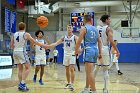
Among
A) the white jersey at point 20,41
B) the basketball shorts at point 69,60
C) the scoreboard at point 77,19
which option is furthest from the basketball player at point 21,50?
the scoreboard at point 77,19

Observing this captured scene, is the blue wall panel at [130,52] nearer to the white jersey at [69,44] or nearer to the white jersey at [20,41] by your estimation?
the white jersey at [69,44]

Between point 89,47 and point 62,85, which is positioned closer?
point 89,47

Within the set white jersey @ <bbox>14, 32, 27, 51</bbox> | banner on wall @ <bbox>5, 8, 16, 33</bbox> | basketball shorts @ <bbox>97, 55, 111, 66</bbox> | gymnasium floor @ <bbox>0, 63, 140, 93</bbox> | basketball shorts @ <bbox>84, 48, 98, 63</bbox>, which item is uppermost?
banner on wall @ <bbox>5, 8, 16, 33</bbox>

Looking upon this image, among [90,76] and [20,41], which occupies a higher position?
[20,41]

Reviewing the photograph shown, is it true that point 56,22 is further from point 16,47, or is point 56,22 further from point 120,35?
point 16,47

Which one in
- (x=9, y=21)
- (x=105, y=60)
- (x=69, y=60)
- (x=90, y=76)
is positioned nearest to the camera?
(x=90, y=76)

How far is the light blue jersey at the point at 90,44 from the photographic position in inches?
267

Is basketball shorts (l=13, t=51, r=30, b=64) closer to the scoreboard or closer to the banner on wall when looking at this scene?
the banner on wall

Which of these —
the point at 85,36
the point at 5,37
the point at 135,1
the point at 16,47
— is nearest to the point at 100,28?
the point at 85,36

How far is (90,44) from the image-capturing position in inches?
269

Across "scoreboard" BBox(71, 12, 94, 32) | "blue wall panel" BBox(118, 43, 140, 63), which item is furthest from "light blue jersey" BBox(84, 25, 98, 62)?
"blue wall panel" BBox(118, 43, 140, 63)

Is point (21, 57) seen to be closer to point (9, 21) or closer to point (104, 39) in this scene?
point (104, 39)

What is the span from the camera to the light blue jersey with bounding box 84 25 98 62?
22.2ft

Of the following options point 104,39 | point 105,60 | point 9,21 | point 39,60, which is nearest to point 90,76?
point 105,60
